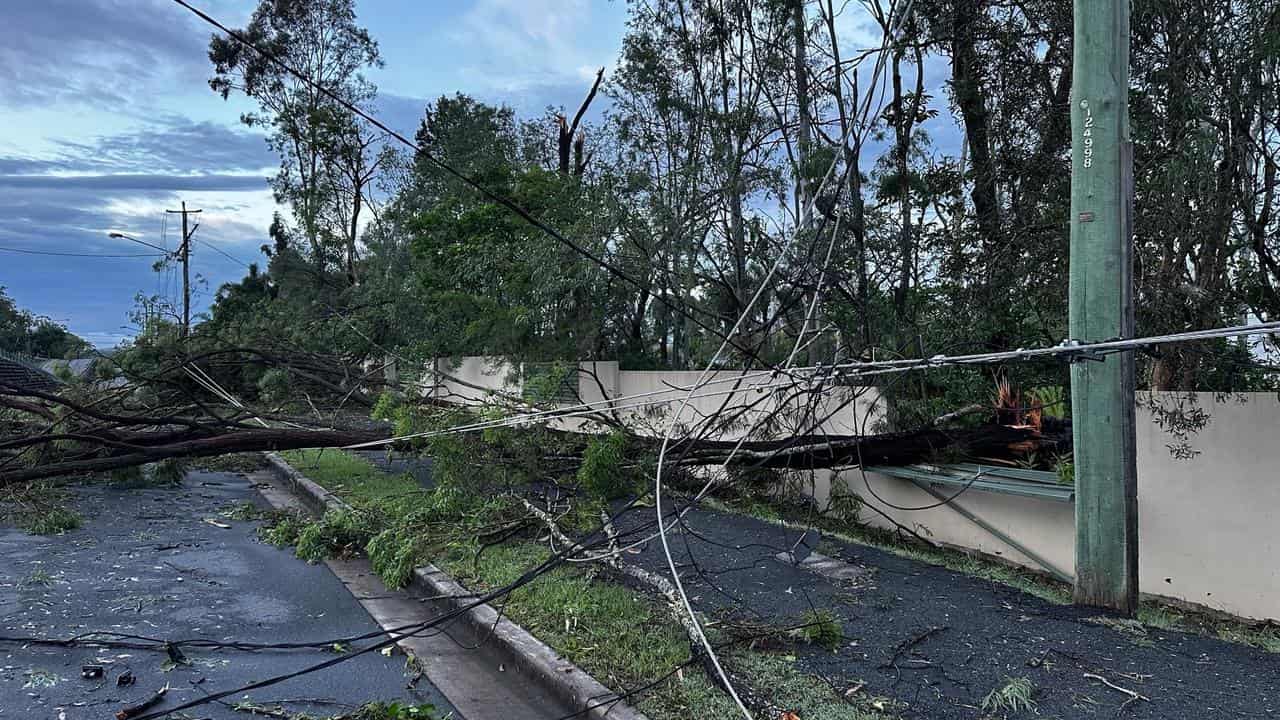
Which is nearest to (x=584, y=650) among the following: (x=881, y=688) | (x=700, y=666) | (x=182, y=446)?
(x=700, y=666)

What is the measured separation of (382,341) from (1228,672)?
2043 centimetres

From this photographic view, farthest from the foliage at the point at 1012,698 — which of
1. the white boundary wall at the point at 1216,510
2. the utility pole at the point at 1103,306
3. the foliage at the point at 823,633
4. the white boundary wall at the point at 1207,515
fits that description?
the white boundary wall at the point at 1216,510

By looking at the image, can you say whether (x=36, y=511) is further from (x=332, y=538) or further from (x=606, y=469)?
(x=606, y=469)

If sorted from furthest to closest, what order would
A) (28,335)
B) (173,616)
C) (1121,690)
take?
(28,335) < (173,616) < (1121,690)

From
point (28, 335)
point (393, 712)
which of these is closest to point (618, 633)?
point (393, 712)

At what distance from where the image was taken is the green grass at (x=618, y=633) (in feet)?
13.6

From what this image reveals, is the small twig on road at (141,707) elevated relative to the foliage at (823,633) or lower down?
lower down

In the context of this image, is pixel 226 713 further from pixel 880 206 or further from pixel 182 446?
pixel 880 206

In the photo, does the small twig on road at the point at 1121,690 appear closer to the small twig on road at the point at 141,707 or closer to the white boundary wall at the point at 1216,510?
the white boundary wall at the point at 1216,510

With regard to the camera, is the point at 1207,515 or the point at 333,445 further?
the point at 333,445

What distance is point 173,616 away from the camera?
20.0 feet

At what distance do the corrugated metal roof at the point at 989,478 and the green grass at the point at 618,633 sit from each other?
99.1 inches

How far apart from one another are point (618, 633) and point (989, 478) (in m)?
4.01

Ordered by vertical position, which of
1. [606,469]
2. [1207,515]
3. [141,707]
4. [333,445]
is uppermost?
[333,445]
